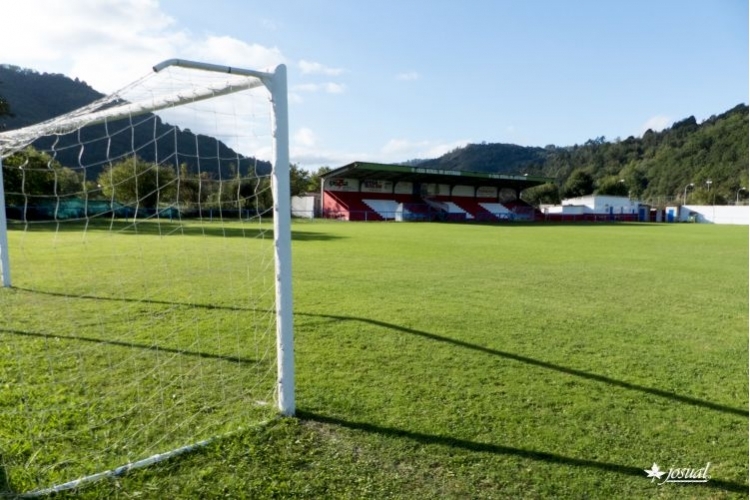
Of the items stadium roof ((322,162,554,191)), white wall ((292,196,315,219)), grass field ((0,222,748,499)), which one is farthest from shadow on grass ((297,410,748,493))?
white wall ((292,196,315,219))

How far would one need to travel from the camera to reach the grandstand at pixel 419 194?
43.5 metres

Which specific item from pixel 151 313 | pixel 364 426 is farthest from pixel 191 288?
pixel 364 426

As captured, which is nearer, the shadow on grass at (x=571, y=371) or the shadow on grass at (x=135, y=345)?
the shadow on grass at (x=571, y=371)

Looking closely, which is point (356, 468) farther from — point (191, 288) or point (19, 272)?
point (19, 272)

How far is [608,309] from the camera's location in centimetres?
677

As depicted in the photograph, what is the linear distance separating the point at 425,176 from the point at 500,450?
147ft

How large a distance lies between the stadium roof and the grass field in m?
34.5

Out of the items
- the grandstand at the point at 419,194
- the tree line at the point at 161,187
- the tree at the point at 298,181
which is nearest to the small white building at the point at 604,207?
the grandstand at the point at 419,194

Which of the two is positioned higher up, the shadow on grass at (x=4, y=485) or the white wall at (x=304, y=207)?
the white wall at (x=304, y=207)

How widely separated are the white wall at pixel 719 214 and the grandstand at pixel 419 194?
2405 cm

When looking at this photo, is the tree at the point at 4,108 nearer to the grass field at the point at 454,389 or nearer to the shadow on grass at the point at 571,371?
the grass field at the point at 454,389

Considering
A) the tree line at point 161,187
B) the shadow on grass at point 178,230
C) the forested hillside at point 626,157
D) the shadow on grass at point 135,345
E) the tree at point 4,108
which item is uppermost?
the forested hillside at point 626,157

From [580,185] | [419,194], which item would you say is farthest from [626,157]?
[419,194]

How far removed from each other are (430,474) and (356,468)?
40 cm
